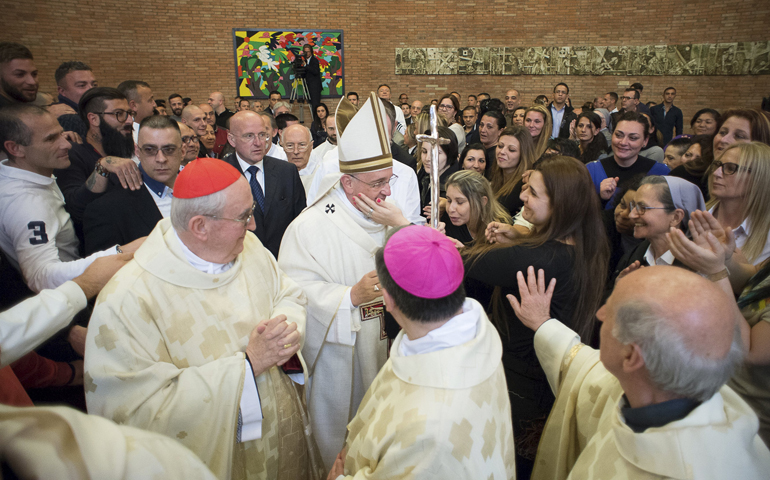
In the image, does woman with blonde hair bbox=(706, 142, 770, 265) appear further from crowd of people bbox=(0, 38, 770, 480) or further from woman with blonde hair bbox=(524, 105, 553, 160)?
woman with blonde hair bbox=(524, 105, 553, 160)

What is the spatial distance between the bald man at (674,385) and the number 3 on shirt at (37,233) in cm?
287

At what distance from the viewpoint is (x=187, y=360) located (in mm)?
1882

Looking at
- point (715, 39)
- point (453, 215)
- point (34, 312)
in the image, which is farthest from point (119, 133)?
point (715, 39)

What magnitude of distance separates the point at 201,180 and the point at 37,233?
4.52 ft

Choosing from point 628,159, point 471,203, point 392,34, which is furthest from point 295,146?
point 392,34

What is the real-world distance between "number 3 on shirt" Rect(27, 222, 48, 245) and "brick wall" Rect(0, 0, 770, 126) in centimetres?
1225

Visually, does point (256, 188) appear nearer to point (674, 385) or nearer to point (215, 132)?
point (674, 385)

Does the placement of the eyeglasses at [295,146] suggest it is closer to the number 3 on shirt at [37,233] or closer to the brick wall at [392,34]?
the number 3 on shirt at [37,233]

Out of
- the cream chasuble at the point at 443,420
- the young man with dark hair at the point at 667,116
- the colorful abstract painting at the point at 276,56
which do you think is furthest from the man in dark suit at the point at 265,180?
the young man with dark hair at the point at 667,116

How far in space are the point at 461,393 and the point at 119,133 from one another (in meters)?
3.71

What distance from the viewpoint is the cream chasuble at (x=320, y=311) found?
2.58 metres

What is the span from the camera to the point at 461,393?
54.4 inches

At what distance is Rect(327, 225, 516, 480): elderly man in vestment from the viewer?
4.34 feet

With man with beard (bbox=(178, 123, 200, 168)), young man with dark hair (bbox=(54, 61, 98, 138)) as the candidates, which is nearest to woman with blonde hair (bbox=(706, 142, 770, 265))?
man with beard (bbox=(178, 123, 200, 168))
